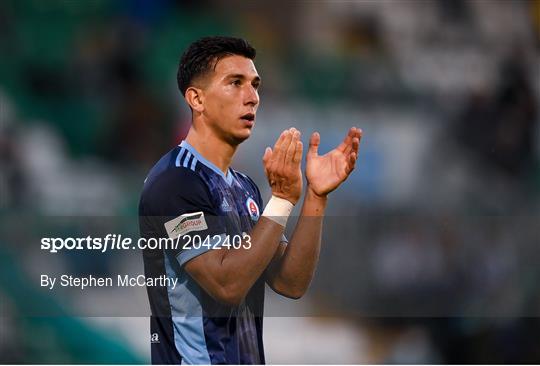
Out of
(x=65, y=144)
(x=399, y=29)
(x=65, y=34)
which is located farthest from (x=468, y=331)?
(x=65, y=34)

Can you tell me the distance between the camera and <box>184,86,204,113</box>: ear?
3396mm

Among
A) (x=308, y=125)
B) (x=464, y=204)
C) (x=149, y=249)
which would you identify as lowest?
(x=149, y=249)

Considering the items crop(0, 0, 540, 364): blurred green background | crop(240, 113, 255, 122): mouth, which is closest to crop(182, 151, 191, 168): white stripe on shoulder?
crop(240, 113, 255, 122): mouth

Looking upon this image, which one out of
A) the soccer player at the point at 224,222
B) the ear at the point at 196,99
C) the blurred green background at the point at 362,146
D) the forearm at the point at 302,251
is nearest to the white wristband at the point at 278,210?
the soccer player at the point at 224,222

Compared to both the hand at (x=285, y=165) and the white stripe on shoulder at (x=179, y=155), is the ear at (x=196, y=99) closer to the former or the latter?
the white stripe on shoulder at (x=179, y=155)

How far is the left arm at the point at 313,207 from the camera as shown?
3199 millimetres

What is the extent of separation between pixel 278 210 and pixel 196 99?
0.69 m

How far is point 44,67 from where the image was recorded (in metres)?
4.16

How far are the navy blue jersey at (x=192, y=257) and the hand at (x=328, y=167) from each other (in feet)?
1.08

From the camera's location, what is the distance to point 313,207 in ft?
10.6

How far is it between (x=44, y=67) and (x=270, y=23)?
4.27ft

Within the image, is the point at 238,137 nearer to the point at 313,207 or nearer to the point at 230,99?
the point at 230,99

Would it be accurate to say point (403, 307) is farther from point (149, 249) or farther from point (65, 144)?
point (65, 144)

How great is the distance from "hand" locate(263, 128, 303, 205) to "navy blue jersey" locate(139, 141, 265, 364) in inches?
9.4
